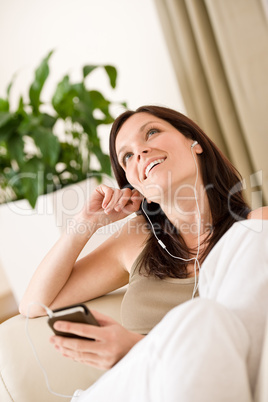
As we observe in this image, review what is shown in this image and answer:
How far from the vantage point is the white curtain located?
6.92 ft

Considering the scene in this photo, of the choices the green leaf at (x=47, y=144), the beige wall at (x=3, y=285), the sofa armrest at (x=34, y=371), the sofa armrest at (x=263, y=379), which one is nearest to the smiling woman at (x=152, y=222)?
the sofa armrest at (x=34, y=371)

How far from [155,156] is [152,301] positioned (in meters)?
0.39

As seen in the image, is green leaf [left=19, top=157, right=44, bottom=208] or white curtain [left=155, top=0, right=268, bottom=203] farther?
white curtain [left=155, top=0, right=268, bottom=203]

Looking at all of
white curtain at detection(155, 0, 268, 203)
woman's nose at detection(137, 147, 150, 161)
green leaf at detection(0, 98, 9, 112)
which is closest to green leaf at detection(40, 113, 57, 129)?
green leaf at detection(0, 98, 9, 112)

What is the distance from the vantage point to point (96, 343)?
86 cm

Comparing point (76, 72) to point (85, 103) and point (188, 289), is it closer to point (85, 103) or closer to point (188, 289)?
point (85, 103)

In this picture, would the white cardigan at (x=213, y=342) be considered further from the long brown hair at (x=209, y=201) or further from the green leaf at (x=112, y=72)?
the green leaf at (x=112, y=72)

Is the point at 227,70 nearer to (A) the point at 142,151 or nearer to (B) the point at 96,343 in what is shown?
(A) the point at 142,151

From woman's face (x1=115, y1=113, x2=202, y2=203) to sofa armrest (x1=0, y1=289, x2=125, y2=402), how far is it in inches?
19.1

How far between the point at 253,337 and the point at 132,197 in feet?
2.48

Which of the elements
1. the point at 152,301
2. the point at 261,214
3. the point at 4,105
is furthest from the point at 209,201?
the point at 4,105

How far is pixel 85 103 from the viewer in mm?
2111

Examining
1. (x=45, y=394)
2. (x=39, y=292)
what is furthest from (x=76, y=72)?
(x=45, y=394)

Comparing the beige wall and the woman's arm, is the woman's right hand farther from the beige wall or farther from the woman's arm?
the beige wall
